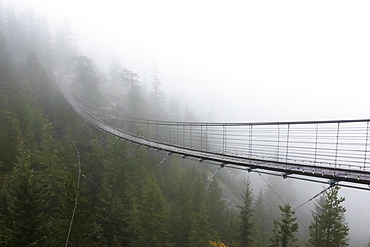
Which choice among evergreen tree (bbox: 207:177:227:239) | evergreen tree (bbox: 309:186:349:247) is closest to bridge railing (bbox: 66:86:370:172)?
evergreen tree (bbox: 309:186:349:247)

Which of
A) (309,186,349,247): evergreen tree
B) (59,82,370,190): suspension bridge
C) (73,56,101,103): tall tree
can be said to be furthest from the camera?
(73,56,101,103): tall tree

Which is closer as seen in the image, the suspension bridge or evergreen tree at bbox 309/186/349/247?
the suspension bridge

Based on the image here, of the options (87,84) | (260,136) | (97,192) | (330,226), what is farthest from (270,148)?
(87,84)

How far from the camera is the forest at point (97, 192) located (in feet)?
34.7

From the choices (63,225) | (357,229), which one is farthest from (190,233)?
(357,229)

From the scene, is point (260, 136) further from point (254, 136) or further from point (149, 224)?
point (149, 224)

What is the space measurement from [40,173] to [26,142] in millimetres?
4675

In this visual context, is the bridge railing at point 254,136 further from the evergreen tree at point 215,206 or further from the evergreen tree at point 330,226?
the evergreen tree at point 215,206

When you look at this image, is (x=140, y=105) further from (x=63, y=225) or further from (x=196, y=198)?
(x=63, y=225)

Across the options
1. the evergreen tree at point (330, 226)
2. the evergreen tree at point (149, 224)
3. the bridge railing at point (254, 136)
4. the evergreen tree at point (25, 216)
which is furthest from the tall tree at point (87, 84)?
the evergreen tree at point (330, 226)

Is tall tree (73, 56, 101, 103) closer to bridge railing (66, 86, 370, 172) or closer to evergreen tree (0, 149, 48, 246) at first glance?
bridge railing (66, 86, 370, 172)

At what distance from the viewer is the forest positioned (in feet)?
34.7

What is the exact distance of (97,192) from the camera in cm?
2031

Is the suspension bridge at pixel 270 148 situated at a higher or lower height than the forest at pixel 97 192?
higher
